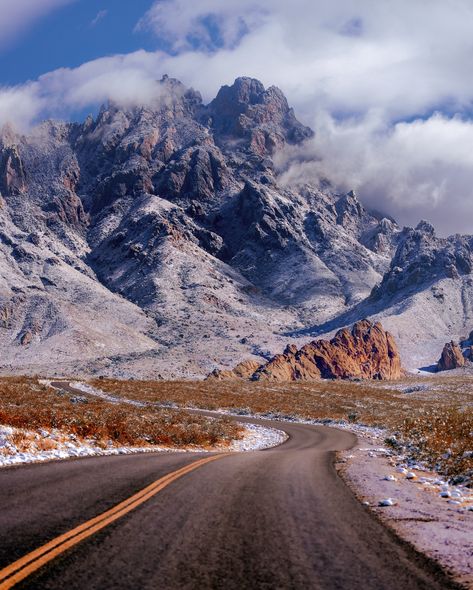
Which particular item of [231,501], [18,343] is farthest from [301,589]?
[18,343]

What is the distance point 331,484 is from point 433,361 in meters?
165

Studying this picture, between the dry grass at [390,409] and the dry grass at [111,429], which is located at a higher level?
the dry grass at [111,429]

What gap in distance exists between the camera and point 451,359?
5763 inches

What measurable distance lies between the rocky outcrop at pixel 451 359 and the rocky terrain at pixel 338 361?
1312 centimetres

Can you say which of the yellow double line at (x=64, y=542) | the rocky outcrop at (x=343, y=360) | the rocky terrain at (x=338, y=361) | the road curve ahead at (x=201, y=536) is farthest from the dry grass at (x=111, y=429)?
the rocky outcrop at (x=343, y=360)

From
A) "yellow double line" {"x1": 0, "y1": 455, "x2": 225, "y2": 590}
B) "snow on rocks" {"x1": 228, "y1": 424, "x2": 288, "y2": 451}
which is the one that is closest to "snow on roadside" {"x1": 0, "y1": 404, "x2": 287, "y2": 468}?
"yellow double line" {"x1": 0, "y1": 455, "x2": 225, "y2": 590}

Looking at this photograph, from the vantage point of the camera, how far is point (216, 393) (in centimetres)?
6531

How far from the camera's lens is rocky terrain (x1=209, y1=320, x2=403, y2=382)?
374 feet

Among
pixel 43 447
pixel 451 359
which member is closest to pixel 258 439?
pixel 43 447

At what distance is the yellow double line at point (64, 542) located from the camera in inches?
187

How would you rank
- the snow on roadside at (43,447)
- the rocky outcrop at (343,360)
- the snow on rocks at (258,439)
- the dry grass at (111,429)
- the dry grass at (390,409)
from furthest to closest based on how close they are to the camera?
1. the rocky outcrop at (343,360)
2. the snow on rocks at (258,439)
3. the dry grass at (111,429)
4. the dry grass at (390,409)
5. the snow on roadside at (43,447)

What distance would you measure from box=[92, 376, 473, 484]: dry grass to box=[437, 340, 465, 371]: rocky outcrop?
43209 mm

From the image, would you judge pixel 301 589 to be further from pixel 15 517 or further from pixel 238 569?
pixel 15 517

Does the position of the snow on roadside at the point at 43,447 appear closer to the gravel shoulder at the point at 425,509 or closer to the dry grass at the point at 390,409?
the gravel shoulder at the point at 425,509
